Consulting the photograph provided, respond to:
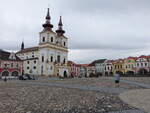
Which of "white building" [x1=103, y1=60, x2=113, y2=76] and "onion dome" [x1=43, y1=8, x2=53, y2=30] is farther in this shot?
"white building" [x1=103, y1=60, x2=113, y2=76]

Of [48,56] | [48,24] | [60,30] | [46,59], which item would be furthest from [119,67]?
[48,24]

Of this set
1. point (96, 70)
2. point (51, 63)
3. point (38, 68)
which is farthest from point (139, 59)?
point (38, 68)

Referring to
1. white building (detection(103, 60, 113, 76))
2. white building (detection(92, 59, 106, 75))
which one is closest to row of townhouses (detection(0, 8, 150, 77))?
white building (detection(103, 60, 113, 76))

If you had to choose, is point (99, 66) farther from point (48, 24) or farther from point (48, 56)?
point (48, 24)

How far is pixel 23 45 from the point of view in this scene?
9694 centimetres

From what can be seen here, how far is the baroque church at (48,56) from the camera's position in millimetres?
71688

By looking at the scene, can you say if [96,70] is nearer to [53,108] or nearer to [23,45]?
[23,45]

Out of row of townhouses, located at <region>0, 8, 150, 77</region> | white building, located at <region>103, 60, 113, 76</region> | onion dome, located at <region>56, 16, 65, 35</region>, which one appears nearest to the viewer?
row of townhouses, located at <region>0, 8, 150, 77</region>

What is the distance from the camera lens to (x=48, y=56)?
7238 cm

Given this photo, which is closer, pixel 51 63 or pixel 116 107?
pixel 116 107

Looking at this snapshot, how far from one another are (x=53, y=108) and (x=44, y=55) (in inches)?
2533

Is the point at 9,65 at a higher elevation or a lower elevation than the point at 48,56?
lower

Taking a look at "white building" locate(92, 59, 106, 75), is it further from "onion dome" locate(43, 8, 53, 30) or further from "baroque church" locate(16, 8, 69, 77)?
"onion dome" locate(43, 8, 53, 30)

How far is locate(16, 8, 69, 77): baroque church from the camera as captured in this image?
7169cm
